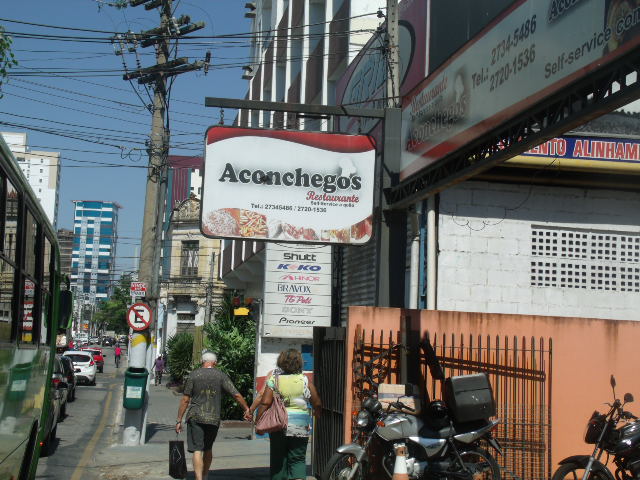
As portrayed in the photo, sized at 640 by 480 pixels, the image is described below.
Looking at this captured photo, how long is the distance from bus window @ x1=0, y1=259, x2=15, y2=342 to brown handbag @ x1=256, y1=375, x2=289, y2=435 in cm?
356

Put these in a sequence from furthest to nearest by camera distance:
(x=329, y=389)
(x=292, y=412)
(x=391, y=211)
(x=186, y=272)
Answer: (x=186, y=272), (x=391, y=211), (x=329, y=389), (x=292, y=412)

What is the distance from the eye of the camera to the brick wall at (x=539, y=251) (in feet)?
43.0

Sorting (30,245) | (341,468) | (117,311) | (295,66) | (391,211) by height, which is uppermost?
(295,66)

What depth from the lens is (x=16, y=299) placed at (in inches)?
263

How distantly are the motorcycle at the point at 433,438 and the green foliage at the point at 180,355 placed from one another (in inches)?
1088

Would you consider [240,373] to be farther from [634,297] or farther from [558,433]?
[558,433]

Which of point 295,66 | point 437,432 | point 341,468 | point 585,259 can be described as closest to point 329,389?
point 341,468

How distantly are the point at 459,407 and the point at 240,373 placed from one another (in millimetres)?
14270

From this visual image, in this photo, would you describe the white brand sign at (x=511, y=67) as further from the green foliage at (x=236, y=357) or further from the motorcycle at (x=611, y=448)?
the green foliage at (x=236, y=357)

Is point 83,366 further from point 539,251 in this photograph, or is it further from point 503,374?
point 503,374

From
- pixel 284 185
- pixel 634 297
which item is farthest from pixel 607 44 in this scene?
pixel 634 297

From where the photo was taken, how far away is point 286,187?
40.7 feet

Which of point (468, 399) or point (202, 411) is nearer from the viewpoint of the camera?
point (468, 399)

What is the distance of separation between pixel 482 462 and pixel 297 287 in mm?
8268
